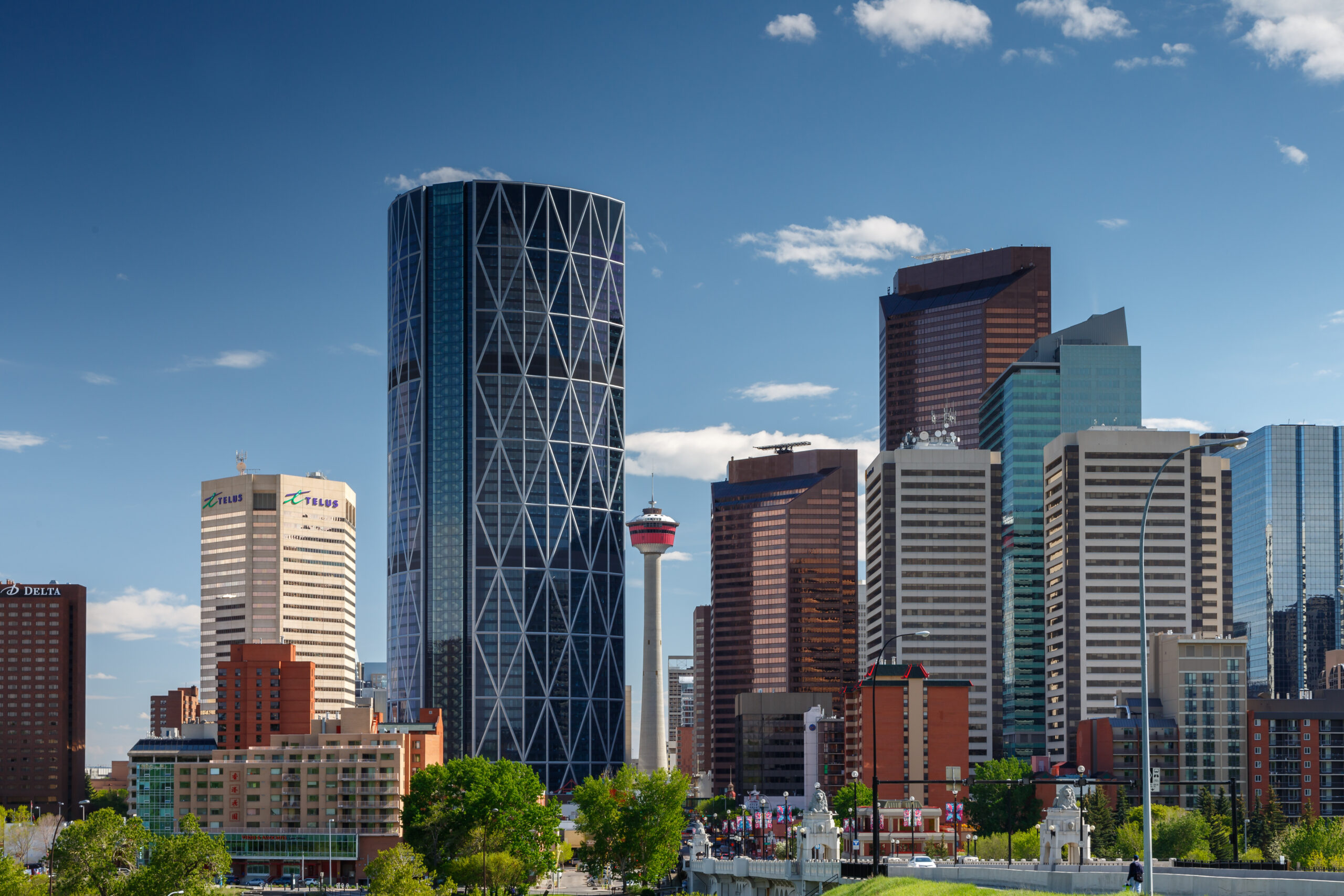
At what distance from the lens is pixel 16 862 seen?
466ft

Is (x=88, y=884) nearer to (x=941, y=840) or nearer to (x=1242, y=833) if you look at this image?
(x=941, y=840)

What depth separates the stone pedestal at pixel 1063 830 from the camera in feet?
326

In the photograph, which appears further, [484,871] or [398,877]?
[484,871]

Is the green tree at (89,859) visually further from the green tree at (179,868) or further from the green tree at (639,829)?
the green tree at (639,829)

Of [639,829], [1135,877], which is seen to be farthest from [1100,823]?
[1135,877]

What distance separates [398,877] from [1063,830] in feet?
183

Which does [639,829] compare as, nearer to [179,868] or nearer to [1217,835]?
[1217,835]

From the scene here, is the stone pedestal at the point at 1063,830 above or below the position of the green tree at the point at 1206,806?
above

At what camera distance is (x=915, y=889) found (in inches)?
2623

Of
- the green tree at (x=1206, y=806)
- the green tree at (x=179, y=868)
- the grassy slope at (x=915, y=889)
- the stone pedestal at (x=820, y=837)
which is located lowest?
the green tree at (x=1206, y=806)

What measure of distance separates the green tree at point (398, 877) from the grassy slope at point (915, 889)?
57035 millimetres

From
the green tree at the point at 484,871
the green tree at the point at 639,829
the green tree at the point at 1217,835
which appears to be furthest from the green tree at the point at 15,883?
the green tree at the point at 1217,835

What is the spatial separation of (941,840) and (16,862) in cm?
9635

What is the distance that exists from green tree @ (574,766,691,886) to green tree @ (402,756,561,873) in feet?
15.5
